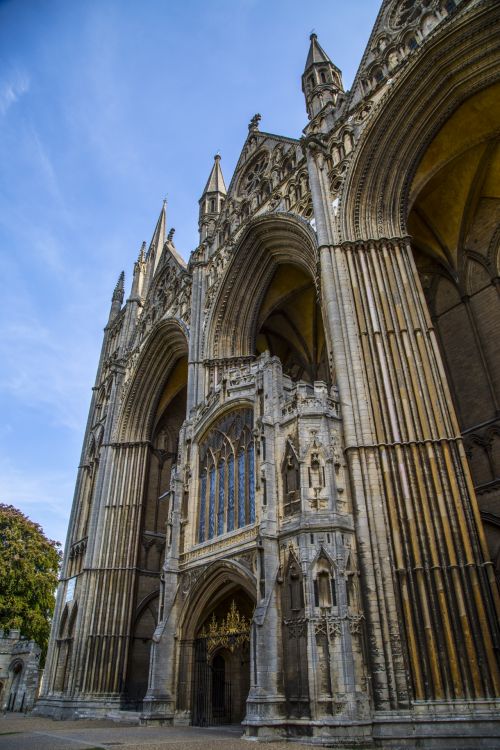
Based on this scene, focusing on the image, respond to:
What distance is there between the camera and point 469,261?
18.5m

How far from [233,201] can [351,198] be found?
9.51 m

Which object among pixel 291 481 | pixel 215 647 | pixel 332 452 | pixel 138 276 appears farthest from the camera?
pixel 138 276

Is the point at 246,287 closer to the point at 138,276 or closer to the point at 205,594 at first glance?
the point at 205,594

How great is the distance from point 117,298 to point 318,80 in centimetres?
1985

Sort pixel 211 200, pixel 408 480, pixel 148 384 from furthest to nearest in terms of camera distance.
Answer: pixel 211 200 < pixel 148 384 < pixel 408 480

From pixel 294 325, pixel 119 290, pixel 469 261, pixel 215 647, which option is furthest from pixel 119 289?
pixel 215 647

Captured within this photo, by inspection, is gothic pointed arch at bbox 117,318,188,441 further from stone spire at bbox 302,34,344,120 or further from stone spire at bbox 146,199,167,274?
stone spire at bbox 302,34,344,120

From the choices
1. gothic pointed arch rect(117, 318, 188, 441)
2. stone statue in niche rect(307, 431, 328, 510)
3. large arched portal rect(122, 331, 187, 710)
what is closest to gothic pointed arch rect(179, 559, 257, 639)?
stone statue in niche rect(307, 431, 328, 510)

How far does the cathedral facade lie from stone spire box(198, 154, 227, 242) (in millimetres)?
222

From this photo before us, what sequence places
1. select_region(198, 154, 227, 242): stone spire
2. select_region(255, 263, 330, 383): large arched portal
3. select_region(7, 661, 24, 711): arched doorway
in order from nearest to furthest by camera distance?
select_region(255, 263, 330, 383): large arched portal < select_region(198, 154, 227, 242): stone spire < select_region(7, 661, 24, 711): arched doorway

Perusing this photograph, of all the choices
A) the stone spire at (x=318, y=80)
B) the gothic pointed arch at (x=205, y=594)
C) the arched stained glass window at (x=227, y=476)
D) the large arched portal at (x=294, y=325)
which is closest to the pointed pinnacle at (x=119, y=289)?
the large arched portal at (x=294, y=325)

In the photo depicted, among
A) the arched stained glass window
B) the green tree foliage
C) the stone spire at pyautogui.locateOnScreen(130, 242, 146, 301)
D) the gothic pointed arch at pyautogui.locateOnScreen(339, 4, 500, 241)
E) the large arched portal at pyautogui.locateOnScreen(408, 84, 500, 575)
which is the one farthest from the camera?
the stone spire at pyautogui.locateOnScreen(130, 242, 146, 301)

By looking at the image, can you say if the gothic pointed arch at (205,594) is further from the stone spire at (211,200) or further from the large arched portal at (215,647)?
the stone spire at (211,200)

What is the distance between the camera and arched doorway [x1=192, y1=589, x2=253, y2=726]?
528 inches
